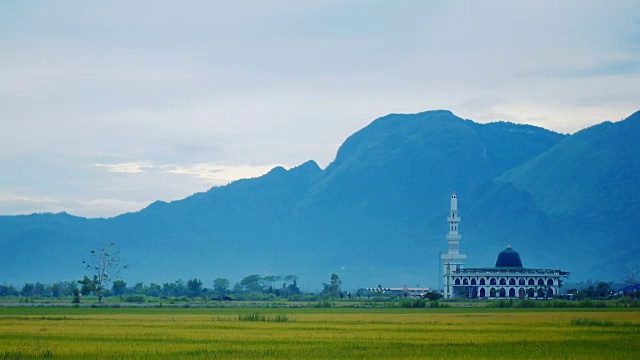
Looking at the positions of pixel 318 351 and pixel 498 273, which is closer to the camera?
pixel 318 351

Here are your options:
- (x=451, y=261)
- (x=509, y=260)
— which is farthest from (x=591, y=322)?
(x=509, y=260)

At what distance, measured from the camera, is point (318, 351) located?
141 feet

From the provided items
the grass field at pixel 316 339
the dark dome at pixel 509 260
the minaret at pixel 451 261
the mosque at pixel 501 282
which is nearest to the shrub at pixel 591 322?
the grass field at pixel 316 339

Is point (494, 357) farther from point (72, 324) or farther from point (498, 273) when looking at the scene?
point (498, 273)

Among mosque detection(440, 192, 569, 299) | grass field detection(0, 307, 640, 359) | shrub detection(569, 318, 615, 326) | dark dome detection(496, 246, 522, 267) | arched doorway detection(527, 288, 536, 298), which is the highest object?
dark dome detection(496, 246, 522, 267)

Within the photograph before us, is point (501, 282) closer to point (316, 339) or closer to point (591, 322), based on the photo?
point (591, 322)

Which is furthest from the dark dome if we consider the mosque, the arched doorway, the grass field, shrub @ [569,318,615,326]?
shrub @ [569,318,615,326]

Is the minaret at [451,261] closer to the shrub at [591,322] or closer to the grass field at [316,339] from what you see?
the grass field at [316,339]

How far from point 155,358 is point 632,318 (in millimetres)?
39881

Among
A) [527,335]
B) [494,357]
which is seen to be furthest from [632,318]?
[494,357]

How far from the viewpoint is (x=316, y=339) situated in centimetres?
4906

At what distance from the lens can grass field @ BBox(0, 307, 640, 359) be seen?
136ft

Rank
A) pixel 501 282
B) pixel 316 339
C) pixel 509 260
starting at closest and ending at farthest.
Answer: pixel 316 339 < pixel 501 282 < pixel 509 260

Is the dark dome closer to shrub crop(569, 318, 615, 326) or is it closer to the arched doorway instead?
the arched doorway
